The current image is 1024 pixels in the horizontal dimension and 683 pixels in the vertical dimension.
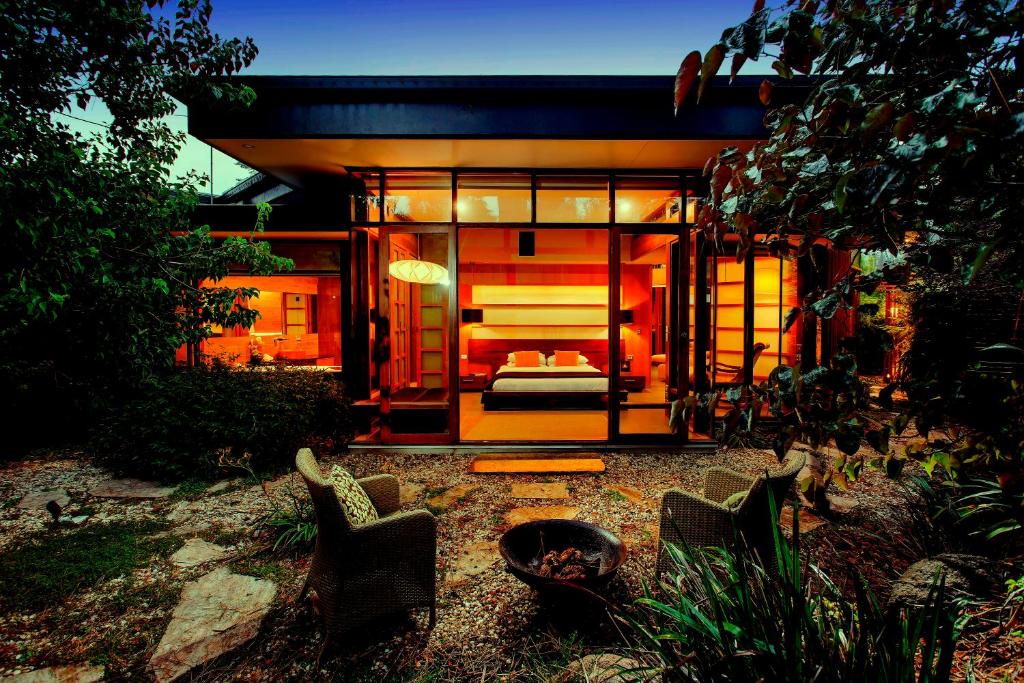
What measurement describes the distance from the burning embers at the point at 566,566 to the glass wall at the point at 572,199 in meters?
4.17

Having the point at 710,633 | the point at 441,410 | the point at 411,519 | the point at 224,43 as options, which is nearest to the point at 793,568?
the point at 710,633

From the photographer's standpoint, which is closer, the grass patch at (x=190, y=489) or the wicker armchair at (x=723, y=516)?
the wicker armchair at (x=723, y=516)

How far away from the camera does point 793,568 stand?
134cm

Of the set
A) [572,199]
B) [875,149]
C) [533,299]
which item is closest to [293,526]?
[875,149]

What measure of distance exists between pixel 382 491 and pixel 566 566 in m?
1.18

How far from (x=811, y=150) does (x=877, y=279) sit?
342 millimetres

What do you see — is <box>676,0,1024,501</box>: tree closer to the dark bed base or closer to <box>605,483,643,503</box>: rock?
<box>605,483,643,503</box>: rock

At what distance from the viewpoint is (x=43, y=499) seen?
13.5ft

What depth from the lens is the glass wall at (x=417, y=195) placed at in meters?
5.81

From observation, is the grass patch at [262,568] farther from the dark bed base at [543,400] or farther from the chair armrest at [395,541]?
the dark bed base at [543,400]

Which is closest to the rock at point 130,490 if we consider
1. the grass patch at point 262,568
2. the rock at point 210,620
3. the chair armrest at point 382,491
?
the grass patch at point 262,568

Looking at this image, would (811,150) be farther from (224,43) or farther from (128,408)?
(128,408)

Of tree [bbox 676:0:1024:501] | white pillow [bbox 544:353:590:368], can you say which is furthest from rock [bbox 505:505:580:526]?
white pillow [bbox 544:353:590:368]

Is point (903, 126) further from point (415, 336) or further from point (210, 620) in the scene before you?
point (415, 336)
